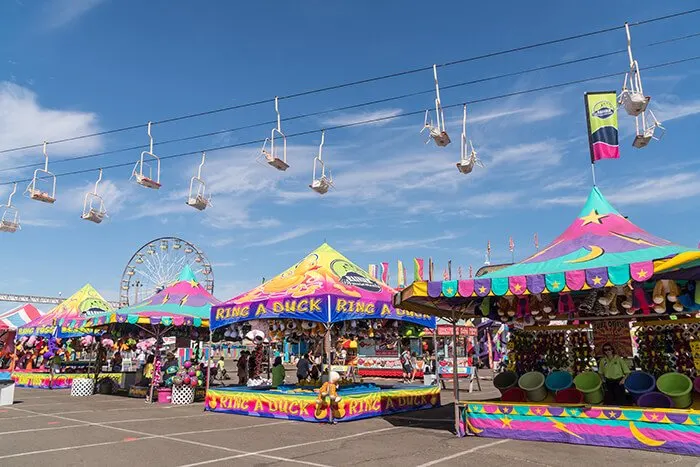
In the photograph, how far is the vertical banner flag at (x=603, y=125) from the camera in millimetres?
10312

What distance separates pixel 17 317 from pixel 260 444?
29092 mm

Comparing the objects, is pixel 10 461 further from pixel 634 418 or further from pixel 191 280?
pixel 191 280

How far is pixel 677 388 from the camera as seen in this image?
9633 millimetres

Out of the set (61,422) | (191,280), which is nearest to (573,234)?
(61,422)

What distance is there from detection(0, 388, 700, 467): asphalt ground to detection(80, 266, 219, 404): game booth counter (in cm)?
316

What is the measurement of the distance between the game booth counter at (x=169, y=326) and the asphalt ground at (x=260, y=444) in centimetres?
316

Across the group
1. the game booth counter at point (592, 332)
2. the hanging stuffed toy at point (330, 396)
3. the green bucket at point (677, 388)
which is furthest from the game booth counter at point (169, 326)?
the green bucket at point (677, 388)

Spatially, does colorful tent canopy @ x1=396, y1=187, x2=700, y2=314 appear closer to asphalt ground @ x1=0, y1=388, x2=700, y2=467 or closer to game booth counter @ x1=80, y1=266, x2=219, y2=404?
asphalt ground @ x1=0, y1=388, x2=700, y2=467

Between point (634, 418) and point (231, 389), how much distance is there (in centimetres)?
1019

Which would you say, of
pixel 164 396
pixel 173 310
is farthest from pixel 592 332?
pixel 173 310

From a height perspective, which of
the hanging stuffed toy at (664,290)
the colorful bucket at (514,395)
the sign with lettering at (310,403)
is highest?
the hanging stuffed toy at (664,290)

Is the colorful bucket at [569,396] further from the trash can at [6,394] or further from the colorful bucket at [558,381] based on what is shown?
the trash can at [6,394]

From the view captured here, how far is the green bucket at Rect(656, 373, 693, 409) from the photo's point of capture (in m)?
9.14

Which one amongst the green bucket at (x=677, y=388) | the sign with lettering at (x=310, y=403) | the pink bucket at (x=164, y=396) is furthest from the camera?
the pink bucket at (x=164, y=396)
